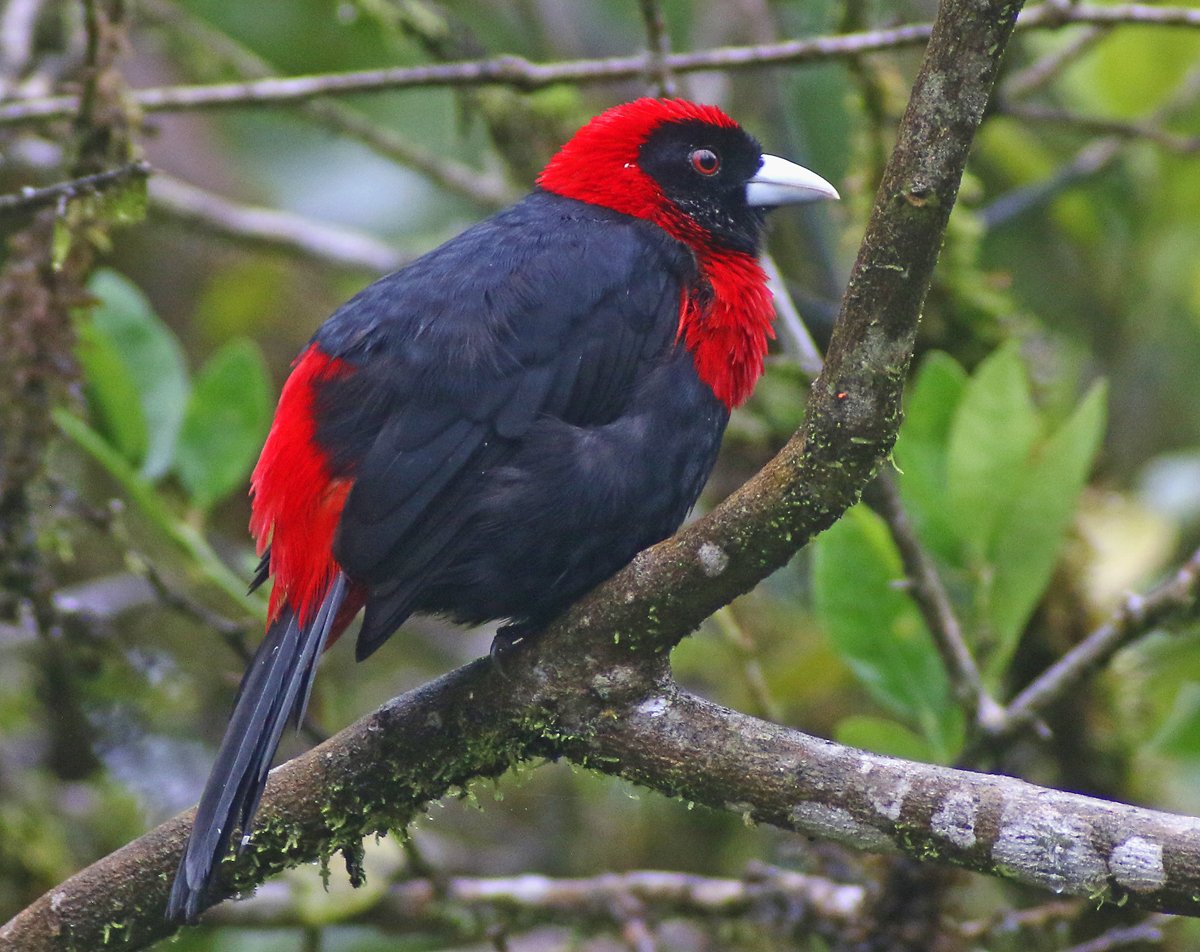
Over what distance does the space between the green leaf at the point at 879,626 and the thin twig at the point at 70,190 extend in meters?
1.65

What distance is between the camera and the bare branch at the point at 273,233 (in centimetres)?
472

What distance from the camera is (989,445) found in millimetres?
3117

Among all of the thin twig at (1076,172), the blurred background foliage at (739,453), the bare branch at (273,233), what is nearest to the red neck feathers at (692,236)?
the blurred background foliage at (739,453)

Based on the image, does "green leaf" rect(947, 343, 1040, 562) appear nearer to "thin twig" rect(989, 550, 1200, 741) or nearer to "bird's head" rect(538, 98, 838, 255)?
"thin twig" rect(989, 550, 1200, 741)

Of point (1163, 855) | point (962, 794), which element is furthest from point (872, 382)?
point (1163, 855)

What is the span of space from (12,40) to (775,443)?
2557 millimetres

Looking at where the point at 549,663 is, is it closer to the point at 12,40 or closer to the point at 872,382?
the point at 872,382

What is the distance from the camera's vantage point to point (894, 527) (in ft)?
9.68

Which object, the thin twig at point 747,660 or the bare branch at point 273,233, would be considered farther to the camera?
the bare branch at point 273,233

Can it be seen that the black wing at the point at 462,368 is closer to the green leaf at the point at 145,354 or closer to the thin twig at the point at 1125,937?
the green leaf at the point at 145,354

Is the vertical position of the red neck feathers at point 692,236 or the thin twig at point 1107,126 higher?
the thin twig at point 1107,126

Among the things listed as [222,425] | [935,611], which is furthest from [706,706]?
[222,425]

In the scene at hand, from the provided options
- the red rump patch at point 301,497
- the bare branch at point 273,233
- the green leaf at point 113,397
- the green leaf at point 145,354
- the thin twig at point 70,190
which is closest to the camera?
the red rump patch at point 301,497

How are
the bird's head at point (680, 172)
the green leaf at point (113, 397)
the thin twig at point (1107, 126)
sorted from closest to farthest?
the bird's head at point (680, 172), the green leaf at point (113, 397), the thin twig at point (1107, 126)
